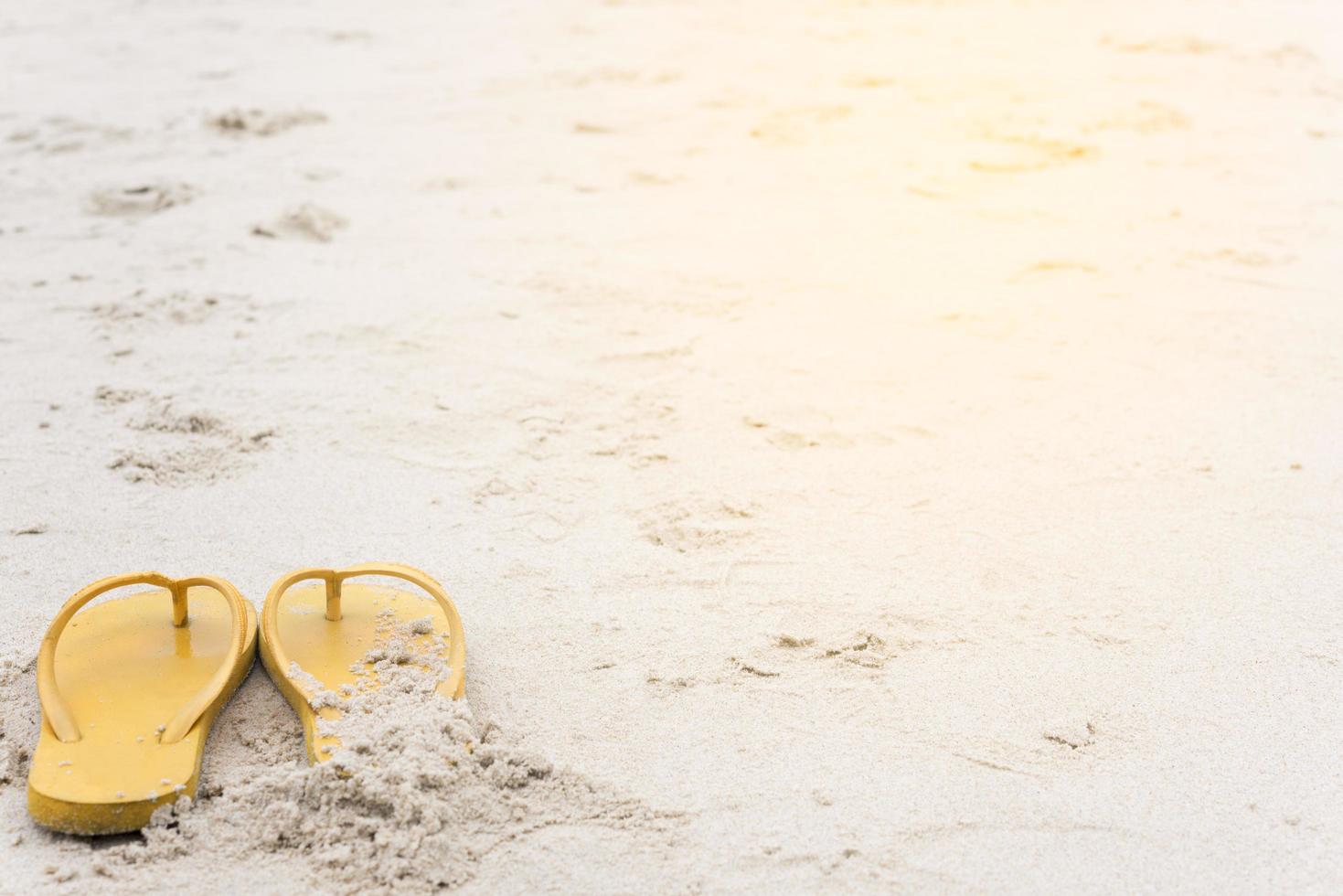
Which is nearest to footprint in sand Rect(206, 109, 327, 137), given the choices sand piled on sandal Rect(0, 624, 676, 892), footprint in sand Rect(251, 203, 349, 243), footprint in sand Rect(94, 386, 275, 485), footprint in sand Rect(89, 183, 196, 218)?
footprint in sand Rect(89, 183, 196, 218)

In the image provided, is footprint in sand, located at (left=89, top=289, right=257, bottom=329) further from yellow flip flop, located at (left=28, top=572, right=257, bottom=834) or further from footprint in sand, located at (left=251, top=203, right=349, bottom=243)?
yellow flip flop, located at (left=28, top=572, right=257, bottom=834)

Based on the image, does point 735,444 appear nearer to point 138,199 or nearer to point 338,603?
point 338,603

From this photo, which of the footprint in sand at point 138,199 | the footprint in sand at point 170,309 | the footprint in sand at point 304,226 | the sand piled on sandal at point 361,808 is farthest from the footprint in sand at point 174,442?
the footprint in sand at point 138,199

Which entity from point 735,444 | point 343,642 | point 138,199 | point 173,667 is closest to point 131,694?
point 173,667

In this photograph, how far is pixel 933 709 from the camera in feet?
4.63

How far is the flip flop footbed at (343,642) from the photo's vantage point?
134 cm

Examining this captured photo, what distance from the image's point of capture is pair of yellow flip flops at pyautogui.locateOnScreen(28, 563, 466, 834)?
1.20 meters

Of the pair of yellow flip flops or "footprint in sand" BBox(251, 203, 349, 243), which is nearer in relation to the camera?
the pair of yellow flip flops

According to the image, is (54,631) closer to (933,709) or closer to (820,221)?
(933,709)

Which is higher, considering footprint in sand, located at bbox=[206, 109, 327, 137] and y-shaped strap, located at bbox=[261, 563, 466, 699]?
footprint in sand, located at bbox=[206, 109, 327, 137]

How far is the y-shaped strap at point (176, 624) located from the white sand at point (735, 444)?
0.18ft

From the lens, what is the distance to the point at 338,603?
1500 mm

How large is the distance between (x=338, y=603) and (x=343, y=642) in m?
0.06

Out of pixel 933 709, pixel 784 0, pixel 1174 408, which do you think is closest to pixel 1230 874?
pixel 933 709
